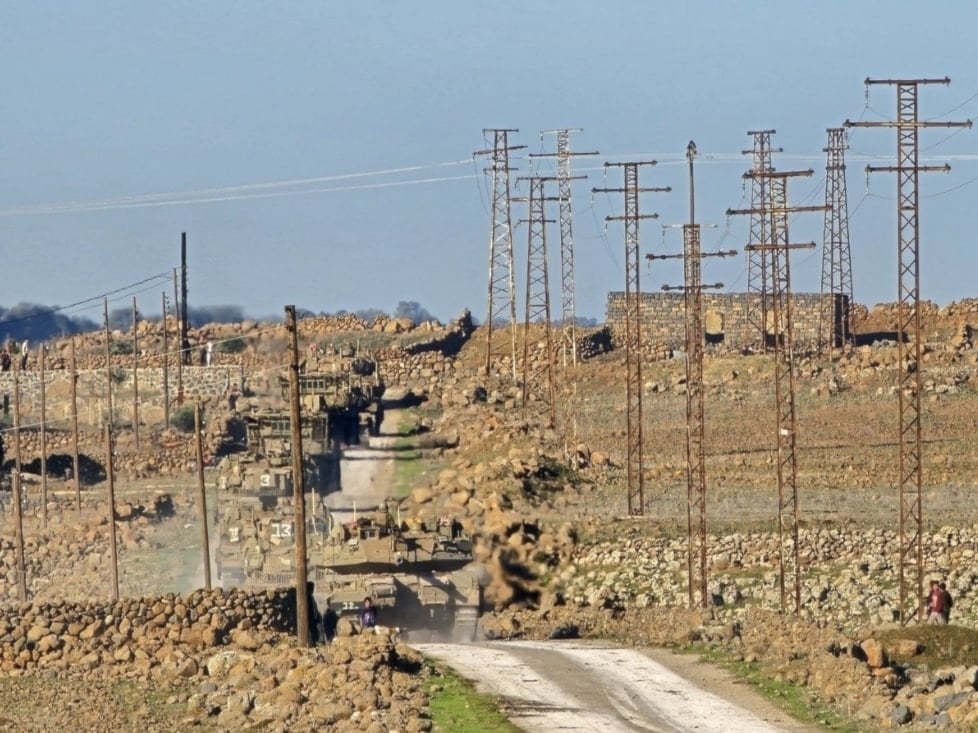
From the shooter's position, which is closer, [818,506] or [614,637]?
[614,637]

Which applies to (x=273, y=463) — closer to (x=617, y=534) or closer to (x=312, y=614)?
(x=617, y=534)

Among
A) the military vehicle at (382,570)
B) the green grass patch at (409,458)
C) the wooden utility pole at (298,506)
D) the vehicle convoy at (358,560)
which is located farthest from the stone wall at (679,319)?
the wooden utility pole at (298,506)

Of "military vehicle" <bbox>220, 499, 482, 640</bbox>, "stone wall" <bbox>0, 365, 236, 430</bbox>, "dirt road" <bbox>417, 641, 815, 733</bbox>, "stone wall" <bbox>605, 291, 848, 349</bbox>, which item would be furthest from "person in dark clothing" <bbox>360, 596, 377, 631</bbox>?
"stone wall" <bbox>605, 291, 848, 349</bbox>

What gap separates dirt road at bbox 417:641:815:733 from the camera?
1256 inches

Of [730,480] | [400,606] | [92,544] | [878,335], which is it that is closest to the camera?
[400,606]

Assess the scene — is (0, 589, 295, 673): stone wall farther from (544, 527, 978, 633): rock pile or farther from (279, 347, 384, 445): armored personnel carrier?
(279, 347, 384, 445): armored personnel carrier

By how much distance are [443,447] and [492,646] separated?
1713 inches

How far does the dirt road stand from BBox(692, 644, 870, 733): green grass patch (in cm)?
25

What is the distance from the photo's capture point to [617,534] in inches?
2397

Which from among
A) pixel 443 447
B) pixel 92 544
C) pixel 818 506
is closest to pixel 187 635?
pixel 92 544

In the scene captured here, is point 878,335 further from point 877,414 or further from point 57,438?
point 57,438

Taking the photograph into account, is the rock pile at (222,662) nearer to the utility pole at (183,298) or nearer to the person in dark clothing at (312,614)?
the person in dark clothing at (312,614)

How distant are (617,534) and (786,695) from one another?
2674 centimetres

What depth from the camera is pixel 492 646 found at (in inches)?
1641
